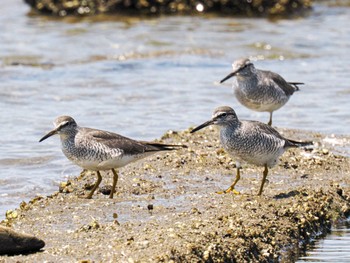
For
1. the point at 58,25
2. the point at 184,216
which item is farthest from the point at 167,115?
the point at 58,25

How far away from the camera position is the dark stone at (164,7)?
2291 cm

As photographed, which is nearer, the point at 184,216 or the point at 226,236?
the point at 226,236

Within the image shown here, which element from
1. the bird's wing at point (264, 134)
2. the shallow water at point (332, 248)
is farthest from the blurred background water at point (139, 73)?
the shallow water at point (332, 248)

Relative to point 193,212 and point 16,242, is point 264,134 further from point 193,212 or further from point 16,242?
point 16,242

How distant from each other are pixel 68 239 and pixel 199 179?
8.64 feet

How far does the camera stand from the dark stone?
22906mm

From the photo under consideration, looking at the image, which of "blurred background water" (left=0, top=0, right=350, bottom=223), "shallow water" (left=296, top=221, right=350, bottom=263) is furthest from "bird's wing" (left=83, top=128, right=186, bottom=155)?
"shallow water" (left=296, top=221, right=350, bottom=263)

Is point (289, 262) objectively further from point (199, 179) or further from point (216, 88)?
point (216, 88)

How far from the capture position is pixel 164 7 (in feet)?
75.8

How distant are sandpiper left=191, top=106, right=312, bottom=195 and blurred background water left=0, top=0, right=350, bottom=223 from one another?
97.4 inches

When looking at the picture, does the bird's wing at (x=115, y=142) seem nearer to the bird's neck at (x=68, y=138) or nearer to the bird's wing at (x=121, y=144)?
the bird's wing at (x=121, y=144)

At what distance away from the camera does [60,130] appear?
29.9ft

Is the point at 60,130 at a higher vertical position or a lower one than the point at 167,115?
higher

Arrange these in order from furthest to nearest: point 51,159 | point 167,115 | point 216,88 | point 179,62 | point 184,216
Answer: point 179,62 → point 216,88 → point 167,115 → point 51,159 → point 184,216
